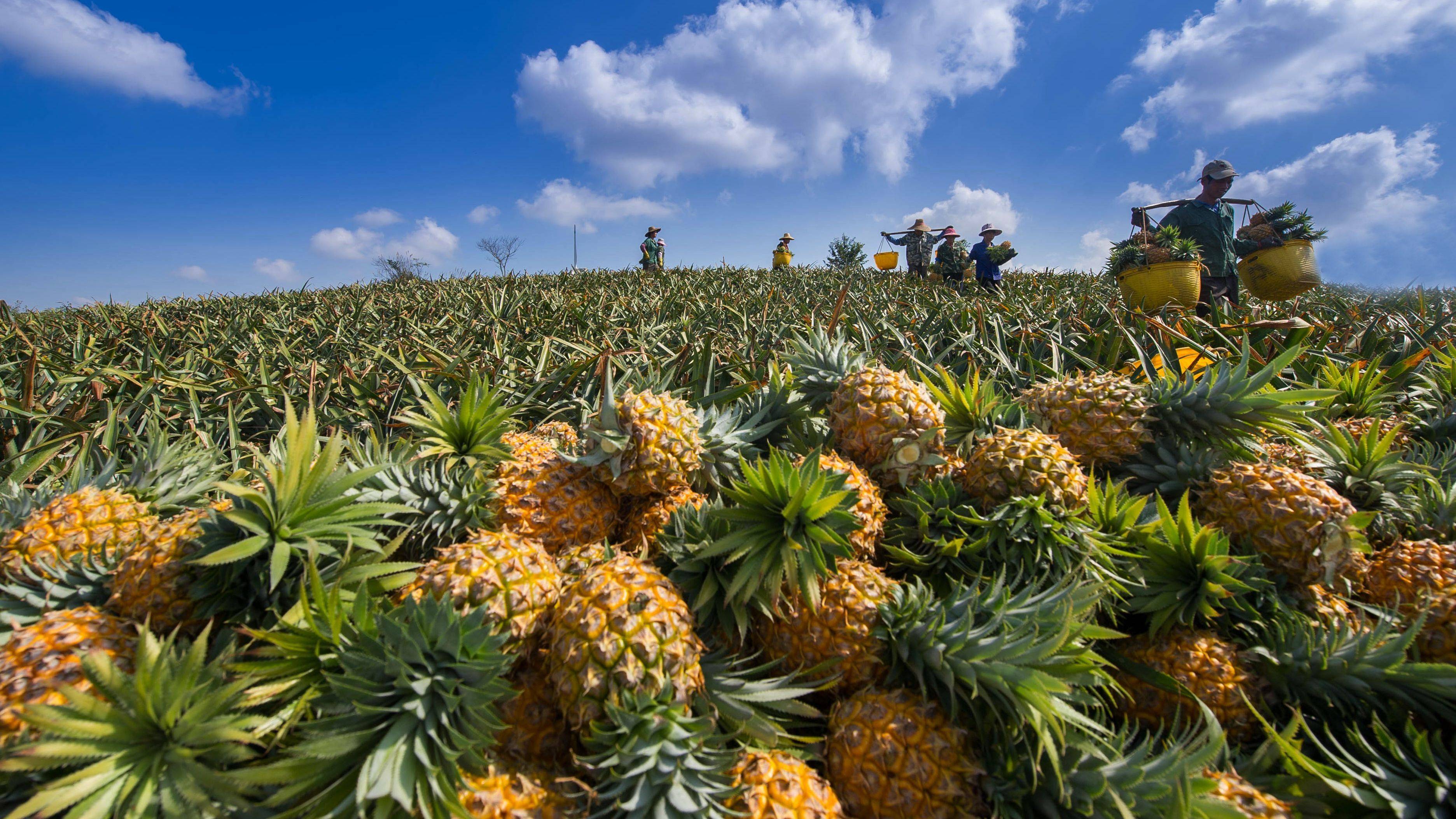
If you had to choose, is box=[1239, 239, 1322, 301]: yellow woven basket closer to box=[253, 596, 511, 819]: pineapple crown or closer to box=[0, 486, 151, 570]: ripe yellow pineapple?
box=[253, 596, 511, 819]: pineapple crown

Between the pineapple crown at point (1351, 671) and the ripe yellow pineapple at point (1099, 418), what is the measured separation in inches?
20.8

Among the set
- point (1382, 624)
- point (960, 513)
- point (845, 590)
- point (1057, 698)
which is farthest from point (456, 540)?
point (1382, 624)

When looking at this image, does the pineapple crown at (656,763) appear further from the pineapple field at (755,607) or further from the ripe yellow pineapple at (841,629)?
the ripe yellow pineapple at (841,629)

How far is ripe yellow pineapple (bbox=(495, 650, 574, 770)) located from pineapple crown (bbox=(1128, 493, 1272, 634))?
1.28 m

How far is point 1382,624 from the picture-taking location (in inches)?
46.4

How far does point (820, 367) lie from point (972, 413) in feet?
1.53

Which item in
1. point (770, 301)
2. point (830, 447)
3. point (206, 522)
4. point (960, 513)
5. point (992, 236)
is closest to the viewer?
point (206, 522)

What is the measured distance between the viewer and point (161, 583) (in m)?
1.12

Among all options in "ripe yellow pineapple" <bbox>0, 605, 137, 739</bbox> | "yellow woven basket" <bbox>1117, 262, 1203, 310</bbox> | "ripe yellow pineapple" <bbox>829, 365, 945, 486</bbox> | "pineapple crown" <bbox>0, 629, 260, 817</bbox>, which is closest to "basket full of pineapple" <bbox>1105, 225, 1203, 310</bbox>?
"yellow woven basket" <bbox>1117, 262, 1203, 310</bbox>

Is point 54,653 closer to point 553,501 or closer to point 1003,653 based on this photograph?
point 553,501

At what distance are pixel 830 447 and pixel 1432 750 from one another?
1.35m

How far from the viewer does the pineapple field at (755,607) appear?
35.8 inches

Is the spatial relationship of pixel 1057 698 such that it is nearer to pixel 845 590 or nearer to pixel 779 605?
pixel 845 590

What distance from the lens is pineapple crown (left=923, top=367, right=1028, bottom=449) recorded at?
1666 mm
